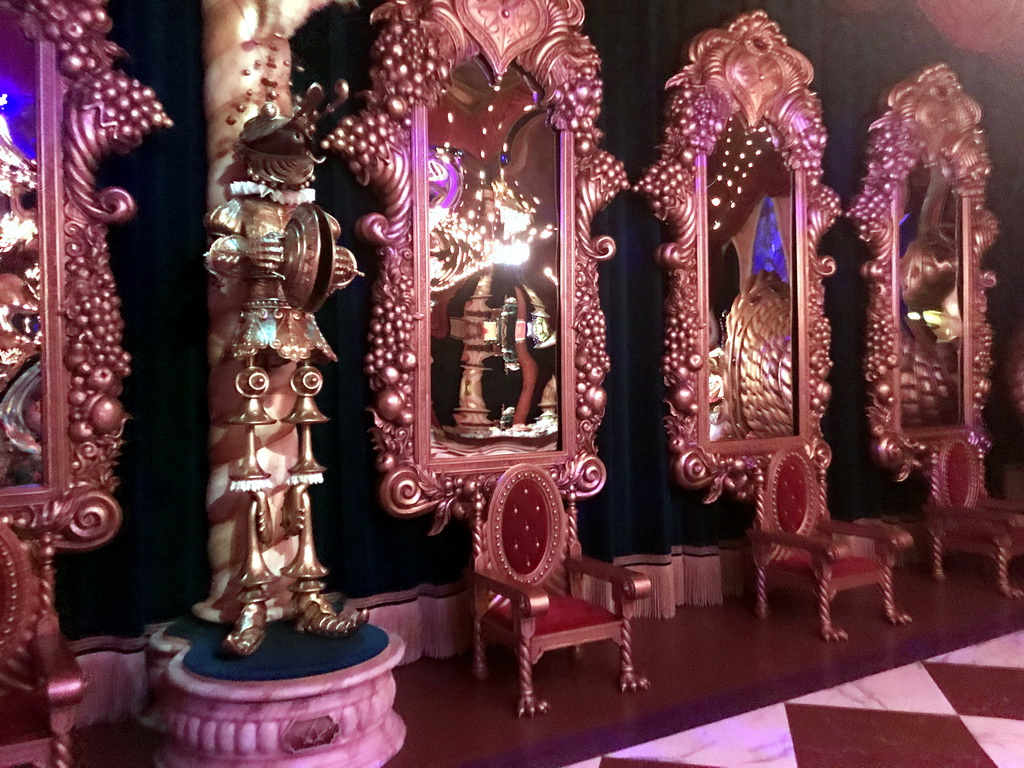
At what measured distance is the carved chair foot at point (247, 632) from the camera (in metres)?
2.10

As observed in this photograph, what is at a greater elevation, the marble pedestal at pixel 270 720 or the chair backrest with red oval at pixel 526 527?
the chair backrest with red oval at pixel 526 527

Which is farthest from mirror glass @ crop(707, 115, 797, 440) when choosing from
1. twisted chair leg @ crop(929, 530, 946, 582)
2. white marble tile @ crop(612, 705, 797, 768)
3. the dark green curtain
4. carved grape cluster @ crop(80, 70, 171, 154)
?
carved grape cluster @ crop(80, 70, 171, 154)

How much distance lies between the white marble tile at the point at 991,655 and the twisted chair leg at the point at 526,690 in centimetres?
174

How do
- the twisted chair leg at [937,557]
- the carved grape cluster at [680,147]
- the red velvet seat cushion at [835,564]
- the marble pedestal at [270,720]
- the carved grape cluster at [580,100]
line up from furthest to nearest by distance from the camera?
the twisted chair leg at [937,557]
the carved grape cluster at [680,147]
the red velvet seat cushion at [835,564]
the carved grape cluster at [580,100]
the marble pedestal at [270,720]

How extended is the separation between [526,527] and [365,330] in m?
0.92

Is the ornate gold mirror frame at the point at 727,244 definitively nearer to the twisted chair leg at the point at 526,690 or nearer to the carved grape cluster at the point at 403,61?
the carved grape cluster at the point at 403,61

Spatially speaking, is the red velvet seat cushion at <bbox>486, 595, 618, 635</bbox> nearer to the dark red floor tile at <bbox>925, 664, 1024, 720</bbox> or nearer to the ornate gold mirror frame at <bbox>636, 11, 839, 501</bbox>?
the ornate gold mirror frame at <bbox>636, 11, 839, 501</bbox>

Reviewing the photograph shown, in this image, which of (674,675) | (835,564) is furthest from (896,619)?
(674,675)

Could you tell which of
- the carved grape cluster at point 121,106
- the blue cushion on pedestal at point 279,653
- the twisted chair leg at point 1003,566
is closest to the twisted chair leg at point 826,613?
the twisted chair leg at point 1003,566

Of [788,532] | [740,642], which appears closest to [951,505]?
[788,532]

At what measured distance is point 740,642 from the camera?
3107 mm

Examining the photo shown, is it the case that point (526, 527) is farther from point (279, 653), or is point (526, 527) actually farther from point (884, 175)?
point (884, 175)

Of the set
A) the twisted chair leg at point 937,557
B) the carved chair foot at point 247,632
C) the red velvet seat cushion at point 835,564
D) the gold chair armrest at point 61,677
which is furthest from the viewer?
the twisted chair leg at point 937,557

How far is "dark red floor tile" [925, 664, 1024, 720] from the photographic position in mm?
2682
